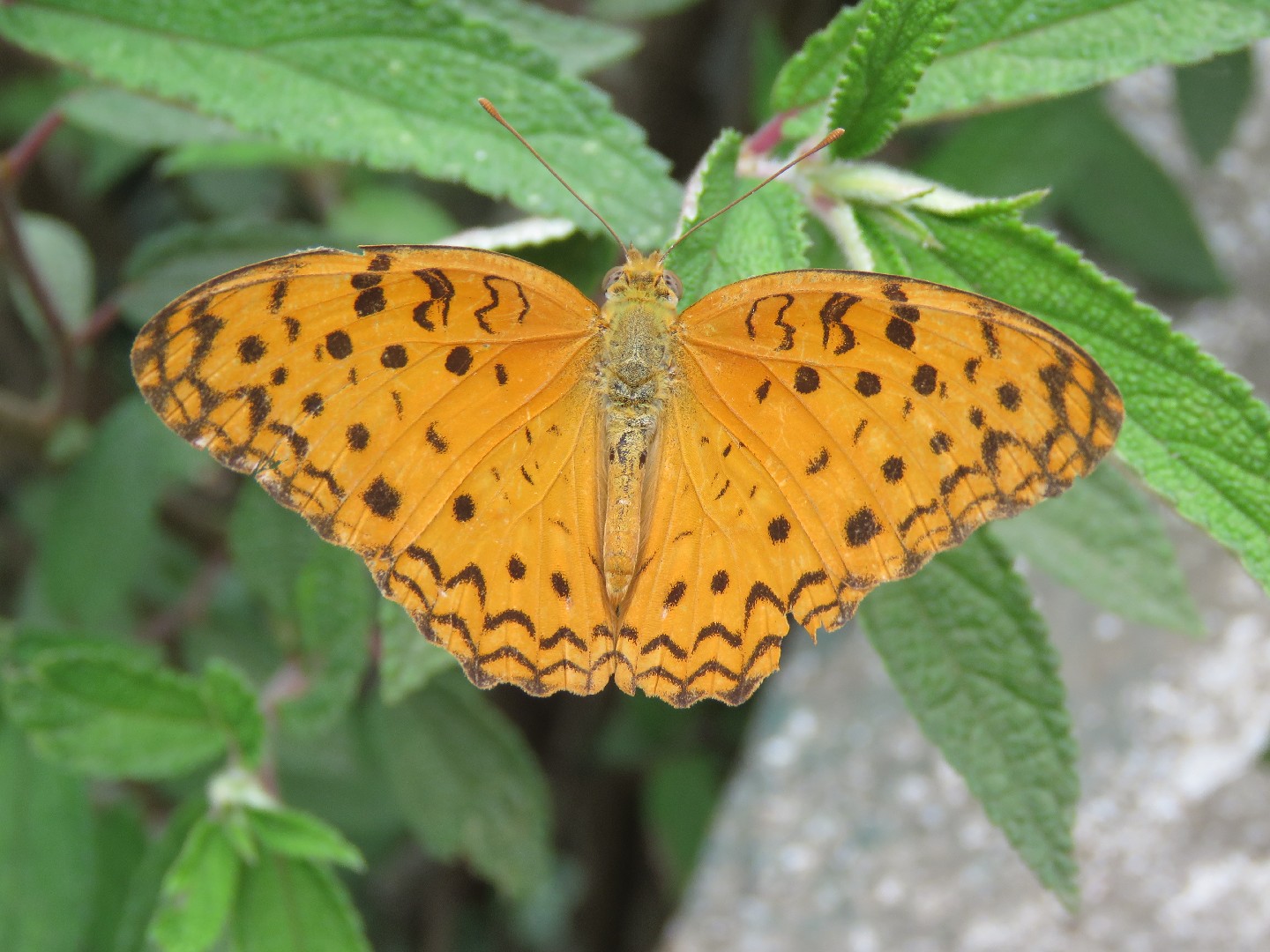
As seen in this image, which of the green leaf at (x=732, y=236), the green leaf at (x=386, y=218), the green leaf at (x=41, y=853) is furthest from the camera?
the green leaf at (x=386, y=218)

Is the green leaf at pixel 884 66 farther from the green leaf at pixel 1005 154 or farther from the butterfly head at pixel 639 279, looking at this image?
the green leaf at pixel 1005 154

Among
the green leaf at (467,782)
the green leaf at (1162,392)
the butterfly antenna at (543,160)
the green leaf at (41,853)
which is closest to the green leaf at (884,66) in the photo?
the green leaf at (1162,392)

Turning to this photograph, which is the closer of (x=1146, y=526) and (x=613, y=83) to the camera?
(x=1146, y=526)

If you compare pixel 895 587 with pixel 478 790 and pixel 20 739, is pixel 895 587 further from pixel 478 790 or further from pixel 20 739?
pixel 20 739

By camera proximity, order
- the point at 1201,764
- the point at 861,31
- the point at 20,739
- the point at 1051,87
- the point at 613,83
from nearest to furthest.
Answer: the point at 861,31
the point at 1051,87
the point at 20,739
the point at 1201,764
the point at 613,83

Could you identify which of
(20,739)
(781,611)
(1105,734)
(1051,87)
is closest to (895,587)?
(781,611)

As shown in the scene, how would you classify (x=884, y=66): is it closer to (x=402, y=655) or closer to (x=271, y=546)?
(x=402, y=655)

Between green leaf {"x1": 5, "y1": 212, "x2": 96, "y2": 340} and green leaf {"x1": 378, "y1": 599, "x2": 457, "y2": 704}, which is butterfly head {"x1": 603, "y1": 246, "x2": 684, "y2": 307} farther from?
green leaf {"x1": 5, "y1": 212, "x2": 96, "y2": 340}
